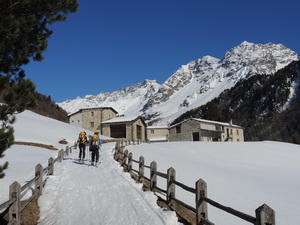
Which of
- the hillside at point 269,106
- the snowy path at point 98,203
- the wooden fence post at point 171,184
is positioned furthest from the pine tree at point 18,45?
the hillside at point 269,106

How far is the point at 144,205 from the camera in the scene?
865 cm

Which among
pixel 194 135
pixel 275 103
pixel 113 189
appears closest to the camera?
pixel 113 189

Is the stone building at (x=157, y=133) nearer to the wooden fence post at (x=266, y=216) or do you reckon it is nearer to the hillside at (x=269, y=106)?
the hillside at (x=269, y=106)

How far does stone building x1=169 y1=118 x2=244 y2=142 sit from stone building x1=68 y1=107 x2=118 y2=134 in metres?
15.7

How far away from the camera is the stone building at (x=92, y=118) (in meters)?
57.0

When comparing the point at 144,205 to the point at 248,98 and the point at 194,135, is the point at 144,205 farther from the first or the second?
the point at 248,98

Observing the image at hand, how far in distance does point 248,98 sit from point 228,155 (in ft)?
515

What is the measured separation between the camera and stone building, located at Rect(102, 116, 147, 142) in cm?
5281

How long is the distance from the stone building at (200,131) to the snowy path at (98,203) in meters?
45.6

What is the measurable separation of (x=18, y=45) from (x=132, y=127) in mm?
45415

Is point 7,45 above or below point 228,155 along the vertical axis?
above

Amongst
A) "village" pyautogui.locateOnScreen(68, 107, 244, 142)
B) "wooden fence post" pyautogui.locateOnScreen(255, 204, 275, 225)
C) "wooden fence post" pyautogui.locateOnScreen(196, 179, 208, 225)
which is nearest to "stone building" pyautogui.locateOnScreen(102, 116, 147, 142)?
"village" pyautogui.locateOnScreen(68, 107, 244, 142)

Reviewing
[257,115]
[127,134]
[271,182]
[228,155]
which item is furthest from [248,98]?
[271,182]

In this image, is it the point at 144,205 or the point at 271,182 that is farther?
the point at 271,182
